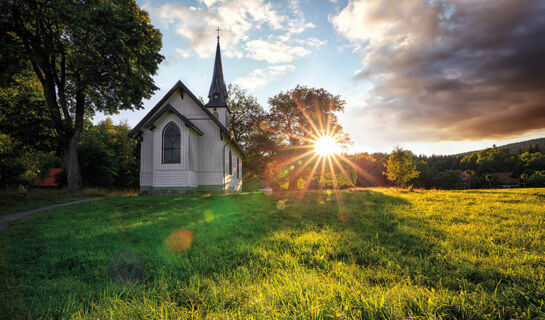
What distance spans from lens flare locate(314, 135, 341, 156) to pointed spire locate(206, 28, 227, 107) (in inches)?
467

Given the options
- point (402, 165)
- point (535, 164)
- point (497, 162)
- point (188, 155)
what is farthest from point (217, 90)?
point (497, 162)

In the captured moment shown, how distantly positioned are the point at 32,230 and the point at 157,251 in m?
5.03

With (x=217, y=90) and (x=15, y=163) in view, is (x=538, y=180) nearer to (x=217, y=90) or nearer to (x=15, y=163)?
(x=217, y=90)

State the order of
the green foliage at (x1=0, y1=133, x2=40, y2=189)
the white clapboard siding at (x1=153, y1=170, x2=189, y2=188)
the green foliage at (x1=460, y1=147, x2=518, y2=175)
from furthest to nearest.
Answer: the green foliage at (x1=460, y1=147, x2=518, y2=175)
the green foliage at (x1=0, y1=133, x2=40, y2=189)
the white clapboard siding at (x1=153, y1=170, x2=189, y2=188)

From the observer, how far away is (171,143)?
15.0m

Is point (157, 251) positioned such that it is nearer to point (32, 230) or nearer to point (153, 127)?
point (32, 230)

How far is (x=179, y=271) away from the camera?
129 inches

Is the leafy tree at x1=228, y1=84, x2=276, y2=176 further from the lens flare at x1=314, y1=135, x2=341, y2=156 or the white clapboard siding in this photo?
the white clapboard siding

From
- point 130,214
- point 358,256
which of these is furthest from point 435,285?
point 130,214

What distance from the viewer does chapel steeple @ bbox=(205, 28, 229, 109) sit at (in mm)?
20962

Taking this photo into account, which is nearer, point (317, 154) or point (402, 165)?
point (402, 165)

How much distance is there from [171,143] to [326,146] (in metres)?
17.7

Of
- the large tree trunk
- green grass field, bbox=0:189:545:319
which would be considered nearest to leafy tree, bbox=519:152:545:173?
green grass field, bbox=0:189:545:319

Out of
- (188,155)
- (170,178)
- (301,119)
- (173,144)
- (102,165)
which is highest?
(301,119)
